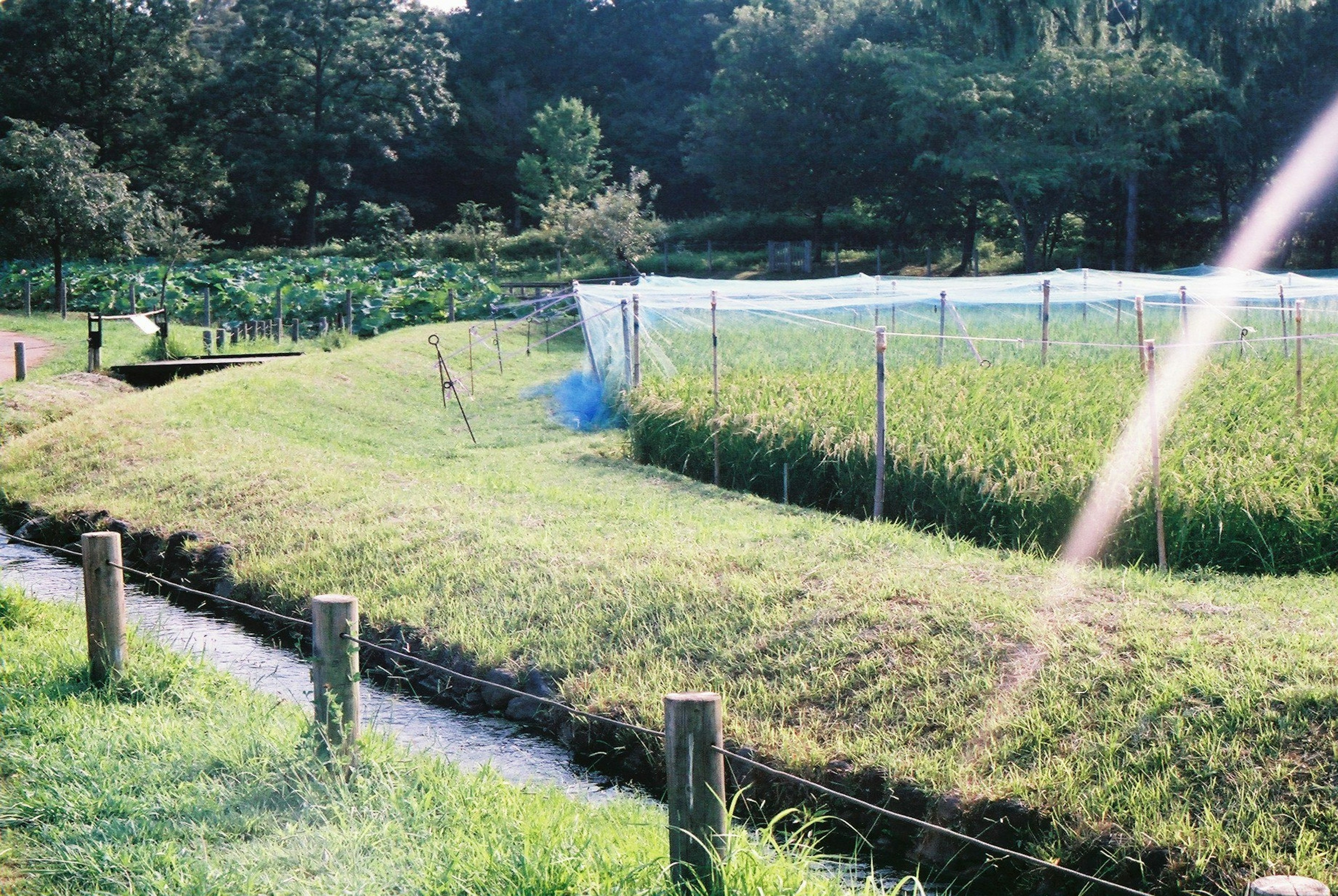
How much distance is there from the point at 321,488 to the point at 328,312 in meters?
20.0

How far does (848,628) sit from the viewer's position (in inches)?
302

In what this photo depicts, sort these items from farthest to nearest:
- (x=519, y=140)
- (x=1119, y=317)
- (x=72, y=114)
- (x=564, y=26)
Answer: (x=564, y=26)
(x=519, y=140)
(x=72, y=114)
(x=1119, y=317)

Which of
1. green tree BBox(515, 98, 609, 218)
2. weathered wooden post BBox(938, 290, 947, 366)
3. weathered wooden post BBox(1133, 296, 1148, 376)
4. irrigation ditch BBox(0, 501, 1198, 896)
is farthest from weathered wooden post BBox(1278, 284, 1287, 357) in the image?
green tree BBox(515, 98, 609, 218)

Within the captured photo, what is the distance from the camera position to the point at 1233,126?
40.2 m

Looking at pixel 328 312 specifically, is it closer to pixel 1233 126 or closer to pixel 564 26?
pixel 1233 126

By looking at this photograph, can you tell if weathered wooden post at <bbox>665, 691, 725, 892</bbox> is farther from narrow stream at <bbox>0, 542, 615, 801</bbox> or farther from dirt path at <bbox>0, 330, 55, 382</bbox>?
dirt path at <bbox>0, 330, 55, 382</bbox>

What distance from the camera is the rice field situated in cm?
923

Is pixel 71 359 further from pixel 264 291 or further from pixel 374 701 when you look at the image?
pixel 374 701

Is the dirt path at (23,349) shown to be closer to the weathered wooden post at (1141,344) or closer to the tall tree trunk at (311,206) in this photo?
the weathered wooden post at (1141,344)

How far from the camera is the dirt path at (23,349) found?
21.7 m

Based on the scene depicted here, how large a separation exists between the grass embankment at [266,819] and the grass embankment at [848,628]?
4.55ft

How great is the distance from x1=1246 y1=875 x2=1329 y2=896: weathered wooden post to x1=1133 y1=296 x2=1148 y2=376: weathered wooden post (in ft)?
22.7

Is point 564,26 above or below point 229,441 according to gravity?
above

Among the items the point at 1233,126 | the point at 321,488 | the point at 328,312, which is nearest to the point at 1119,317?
the point at 321,488
